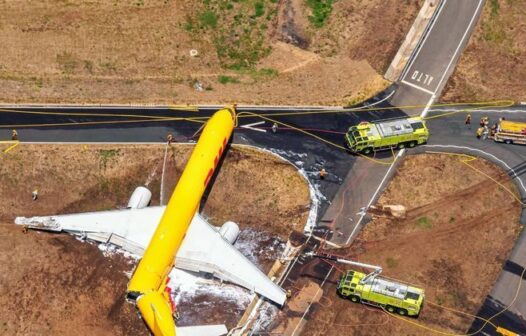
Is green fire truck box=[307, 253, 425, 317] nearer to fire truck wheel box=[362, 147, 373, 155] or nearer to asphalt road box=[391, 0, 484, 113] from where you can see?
fire truck wheel box=[362, 147, 373, 155]

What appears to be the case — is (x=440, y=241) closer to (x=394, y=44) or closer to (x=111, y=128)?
(x=394, y=44)

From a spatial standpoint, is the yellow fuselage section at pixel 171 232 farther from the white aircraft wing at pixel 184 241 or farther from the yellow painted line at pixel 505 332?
the yellow painted line at pixel 505 332

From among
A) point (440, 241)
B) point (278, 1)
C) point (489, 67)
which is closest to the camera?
point (440, 241)

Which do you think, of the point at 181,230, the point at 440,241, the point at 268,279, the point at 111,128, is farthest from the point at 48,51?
the point at 440,241

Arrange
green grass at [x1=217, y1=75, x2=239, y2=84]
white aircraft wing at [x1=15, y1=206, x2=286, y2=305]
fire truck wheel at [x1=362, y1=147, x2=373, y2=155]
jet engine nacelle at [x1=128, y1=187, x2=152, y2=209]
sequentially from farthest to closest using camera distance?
green grass at [x1=217, y1=75, x2=239, y2=84]
fire truck wheel at [x1=362, y1=147, x2=373, y2=155]
jet engine nacelle at [x1=128, y1=187, x2=152, y2=209]
white aircraft wing at [x1=15, y1=206, x2=286, y2=305]

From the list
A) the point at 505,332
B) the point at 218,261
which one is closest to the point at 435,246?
the point at 505,332

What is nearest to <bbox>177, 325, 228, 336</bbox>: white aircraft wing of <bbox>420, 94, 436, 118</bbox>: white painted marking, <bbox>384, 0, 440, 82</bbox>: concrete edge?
<bbox>420, 94, 436, 118</bbox>: white painted marking

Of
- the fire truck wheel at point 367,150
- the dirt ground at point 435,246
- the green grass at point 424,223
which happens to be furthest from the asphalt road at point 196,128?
the green grass at point 424,223
